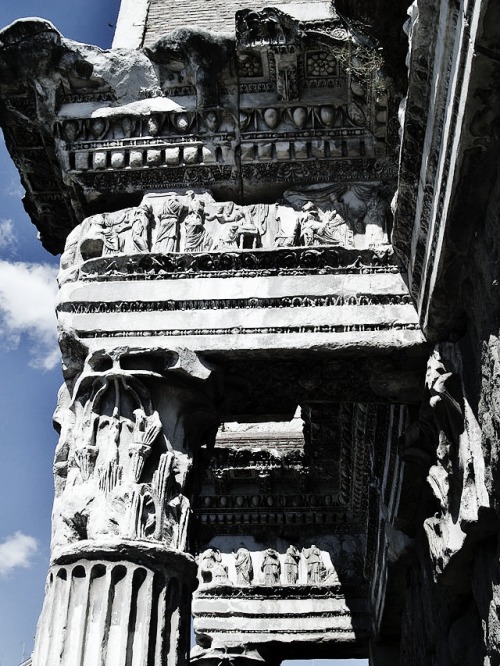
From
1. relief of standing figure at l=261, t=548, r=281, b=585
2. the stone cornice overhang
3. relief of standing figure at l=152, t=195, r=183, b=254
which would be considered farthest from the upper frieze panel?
relief of standing figure at l=261, t=548, r=281, b=585

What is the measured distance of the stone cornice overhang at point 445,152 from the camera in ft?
13.1

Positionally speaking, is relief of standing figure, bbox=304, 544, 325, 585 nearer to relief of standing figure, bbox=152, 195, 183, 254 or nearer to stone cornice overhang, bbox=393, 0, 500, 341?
relief of standing figure, bbox=152, 195, 183, 254

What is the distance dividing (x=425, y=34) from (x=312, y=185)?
87.2 inches

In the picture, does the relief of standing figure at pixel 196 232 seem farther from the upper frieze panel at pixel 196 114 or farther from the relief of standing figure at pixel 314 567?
the relief of standing figure at pixel 314 567

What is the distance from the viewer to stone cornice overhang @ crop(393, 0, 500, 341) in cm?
399

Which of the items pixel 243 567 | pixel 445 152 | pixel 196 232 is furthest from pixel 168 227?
pixel 243 567

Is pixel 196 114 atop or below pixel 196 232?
atop

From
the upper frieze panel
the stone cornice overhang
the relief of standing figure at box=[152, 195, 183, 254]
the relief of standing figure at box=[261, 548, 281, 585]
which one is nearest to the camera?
the stone cornice overhang

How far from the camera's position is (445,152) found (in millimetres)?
4637

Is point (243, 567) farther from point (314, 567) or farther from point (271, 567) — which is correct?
point (314, 567)

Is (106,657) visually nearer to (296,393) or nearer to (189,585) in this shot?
(189,585)

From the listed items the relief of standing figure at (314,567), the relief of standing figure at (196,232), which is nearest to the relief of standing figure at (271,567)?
the relief of standing figure at (314,567)

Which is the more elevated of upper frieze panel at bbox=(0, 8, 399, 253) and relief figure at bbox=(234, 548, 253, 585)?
upper frieze panel at bbox=(0, 8, 399, 253)

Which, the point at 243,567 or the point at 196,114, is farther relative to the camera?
the point at 243,567
